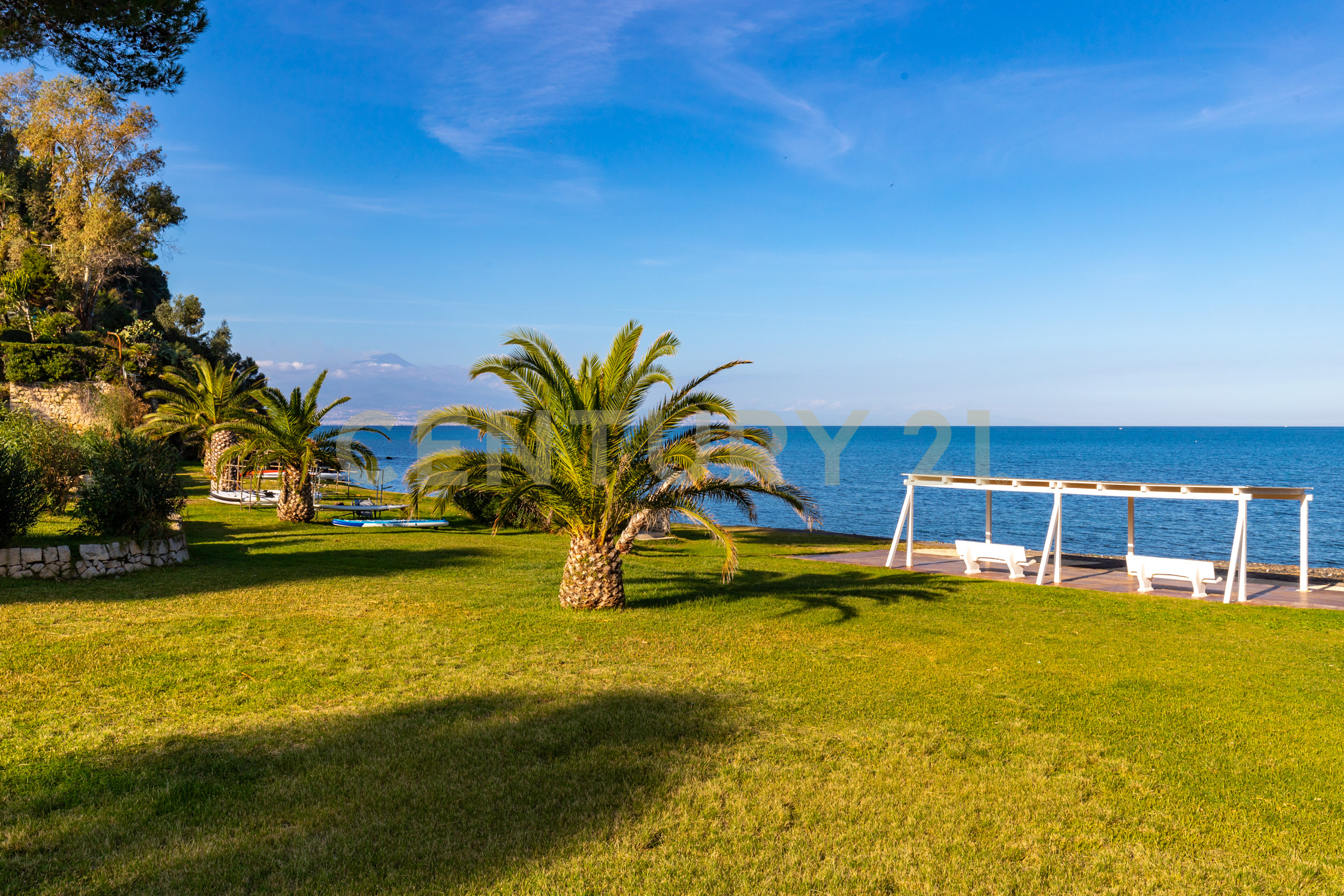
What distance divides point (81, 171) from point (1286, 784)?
47.3 m

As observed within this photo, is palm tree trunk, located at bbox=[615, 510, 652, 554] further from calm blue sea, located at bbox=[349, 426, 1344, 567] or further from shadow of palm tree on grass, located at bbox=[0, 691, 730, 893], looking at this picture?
shadow of palm tree on grass, located at bbox=[0, 691, 730, 893]

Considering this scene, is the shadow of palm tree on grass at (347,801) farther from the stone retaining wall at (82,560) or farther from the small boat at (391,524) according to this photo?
the small boat at (391,524)

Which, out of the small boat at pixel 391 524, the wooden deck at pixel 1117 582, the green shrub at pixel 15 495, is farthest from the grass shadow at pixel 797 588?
the green shrub at pixel 15 495

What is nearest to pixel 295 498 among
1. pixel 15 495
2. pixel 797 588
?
pixel 15 495

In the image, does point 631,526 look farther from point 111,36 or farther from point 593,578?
point 111,36

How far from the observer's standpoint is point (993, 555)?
14805mm

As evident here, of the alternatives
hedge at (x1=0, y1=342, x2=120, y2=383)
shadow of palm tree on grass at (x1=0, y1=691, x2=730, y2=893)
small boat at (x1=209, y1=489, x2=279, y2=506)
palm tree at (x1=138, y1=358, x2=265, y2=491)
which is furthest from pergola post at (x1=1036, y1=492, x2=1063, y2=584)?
hedge at (x1=0, y1=342, x2=120, y2=383)

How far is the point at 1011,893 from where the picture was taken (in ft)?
12.4

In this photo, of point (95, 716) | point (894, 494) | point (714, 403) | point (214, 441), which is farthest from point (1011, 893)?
point (894, 494)

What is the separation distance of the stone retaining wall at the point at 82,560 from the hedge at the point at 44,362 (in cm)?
2536

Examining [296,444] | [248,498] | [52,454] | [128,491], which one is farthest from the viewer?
[248,498]

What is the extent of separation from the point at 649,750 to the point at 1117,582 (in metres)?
12.1

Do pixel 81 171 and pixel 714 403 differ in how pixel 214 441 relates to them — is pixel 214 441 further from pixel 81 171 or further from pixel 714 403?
pixel 714 403

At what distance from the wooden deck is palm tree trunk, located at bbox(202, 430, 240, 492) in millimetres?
19462
